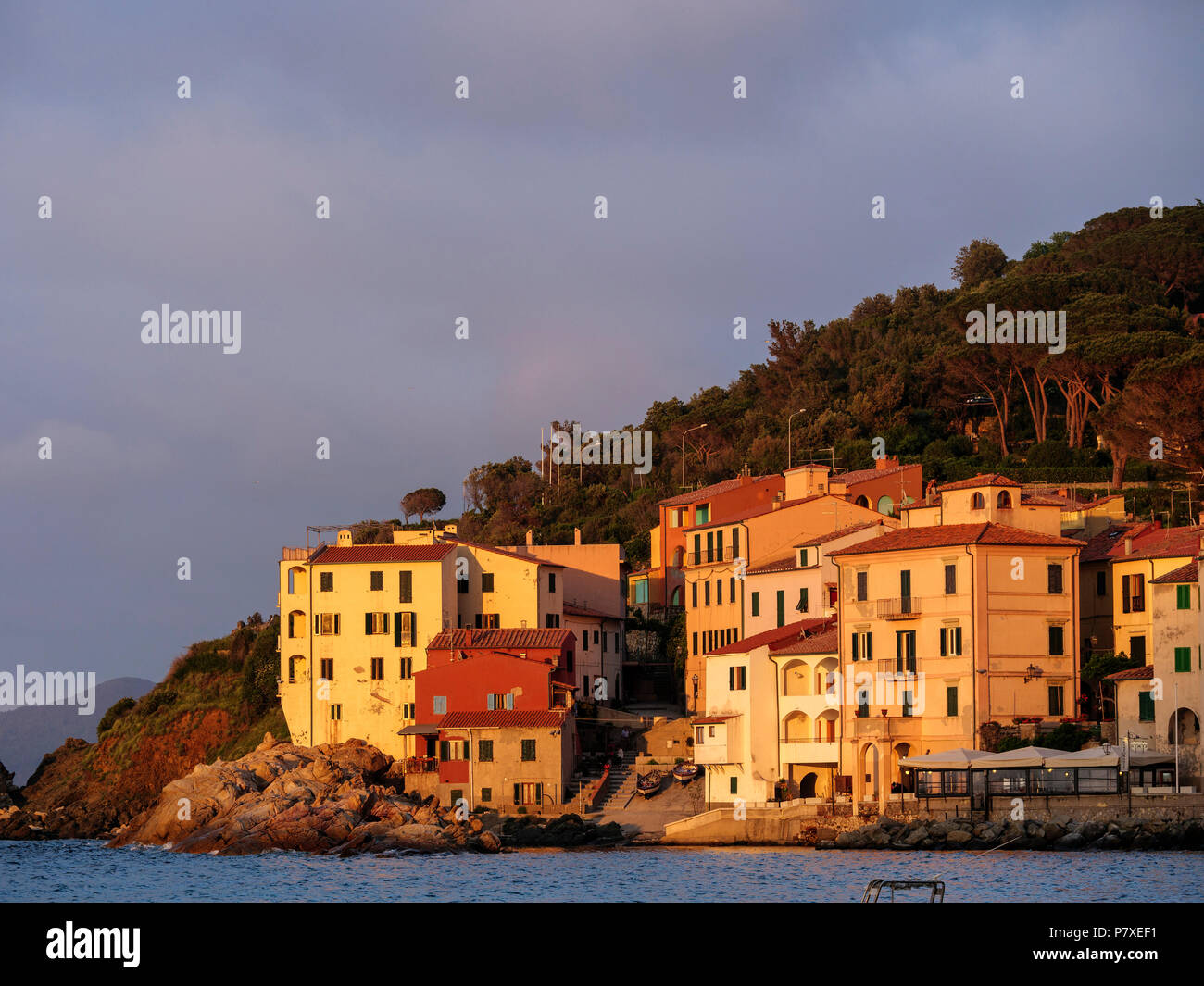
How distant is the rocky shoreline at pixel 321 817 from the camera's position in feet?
192

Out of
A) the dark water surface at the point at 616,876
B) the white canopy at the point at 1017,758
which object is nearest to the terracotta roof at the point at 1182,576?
the white canopy at the point at 1017,758

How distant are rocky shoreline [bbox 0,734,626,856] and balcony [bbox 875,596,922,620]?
12.7 meters

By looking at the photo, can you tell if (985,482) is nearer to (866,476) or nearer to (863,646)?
(863,646)

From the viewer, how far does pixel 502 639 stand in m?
68.6

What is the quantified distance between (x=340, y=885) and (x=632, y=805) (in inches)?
703

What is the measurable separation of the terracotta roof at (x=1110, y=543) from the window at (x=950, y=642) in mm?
8386

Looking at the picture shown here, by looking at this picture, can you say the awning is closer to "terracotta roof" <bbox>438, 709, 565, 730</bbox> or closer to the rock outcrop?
"terracotta roof" <bbox>438, 709, 565, 730</bbox>

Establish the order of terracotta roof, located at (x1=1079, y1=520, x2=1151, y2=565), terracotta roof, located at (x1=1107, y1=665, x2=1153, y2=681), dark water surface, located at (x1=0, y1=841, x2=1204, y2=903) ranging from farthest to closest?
terracotta roof, located at (x1=1079, y1=520, x2=1151, y2=565) → terracotta roof, located at (x1=1107, y1=665, x2=1153, y2=681) → dark water surface, located at (x1=0, y1=841, x2=1204, y2=903)

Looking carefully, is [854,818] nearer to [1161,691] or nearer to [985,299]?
[1161,691]

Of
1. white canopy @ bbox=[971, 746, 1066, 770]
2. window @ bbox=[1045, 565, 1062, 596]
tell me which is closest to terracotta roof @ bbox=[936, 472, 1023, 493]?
window @ bbox=[1045, 565, 1062, 596]

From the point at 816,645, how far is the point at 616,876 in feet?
55.9

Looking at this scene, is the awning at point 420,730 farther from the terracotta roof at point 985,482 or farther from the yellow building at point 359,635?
the terracotta roof at point 985,482

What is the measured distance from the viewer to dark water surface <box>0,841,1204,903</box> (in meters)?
40.6
